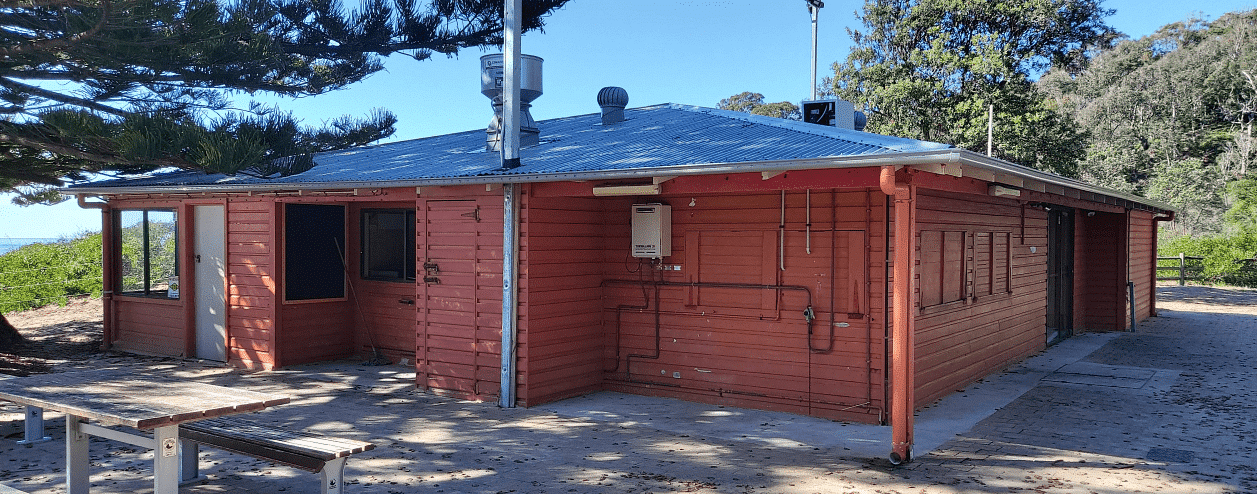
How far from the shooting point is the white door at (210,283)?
10.4 m

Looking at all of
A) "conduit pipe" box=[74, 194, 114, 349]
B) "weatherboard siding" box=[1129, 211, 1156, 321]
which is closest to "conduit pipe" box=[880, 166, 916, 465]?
"conduit pipe" box=[74, 194, 114, 349]

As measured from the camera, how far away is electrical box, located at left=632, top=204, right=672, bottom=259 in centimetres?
820

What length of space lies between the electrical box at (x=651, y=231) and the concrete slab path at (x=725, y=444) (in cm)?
138

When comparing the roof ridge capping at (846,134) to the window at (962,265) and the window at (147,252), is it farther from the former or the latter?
the window at (147,252)

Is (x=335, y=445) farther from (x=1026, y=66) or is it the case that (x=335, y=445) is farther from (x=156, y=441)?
(x=1026, y=66)

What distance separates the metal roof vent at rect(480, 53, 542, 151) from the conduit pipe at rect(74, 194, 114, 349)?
5203 millimetres

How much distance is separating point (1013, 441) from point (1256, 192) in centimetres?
3039

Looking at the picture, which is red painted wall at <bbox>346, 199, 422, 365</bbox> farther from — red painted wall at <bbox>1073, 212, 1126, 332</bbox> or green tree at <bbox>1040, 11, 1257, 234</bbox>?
green tree at <bbox>1040, 11, 1257, 234</bbox>

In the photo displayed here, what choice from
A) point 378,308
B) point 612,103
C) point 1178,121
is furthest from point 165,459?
point 1178,121

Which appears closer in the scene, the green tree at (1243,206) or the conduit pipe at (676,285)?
the conduit pipe at (676,285)

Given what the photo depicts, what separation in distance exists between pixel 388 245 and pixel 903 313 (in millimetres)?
6532

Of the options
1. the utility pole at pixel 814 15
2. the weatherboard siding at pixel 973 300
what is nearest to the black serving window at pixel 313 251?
the weatherboard siding at pixel 973 300

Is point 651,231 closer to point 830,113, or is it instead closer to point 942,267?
point 942,267

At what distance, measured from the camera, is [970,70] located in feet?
84.2
